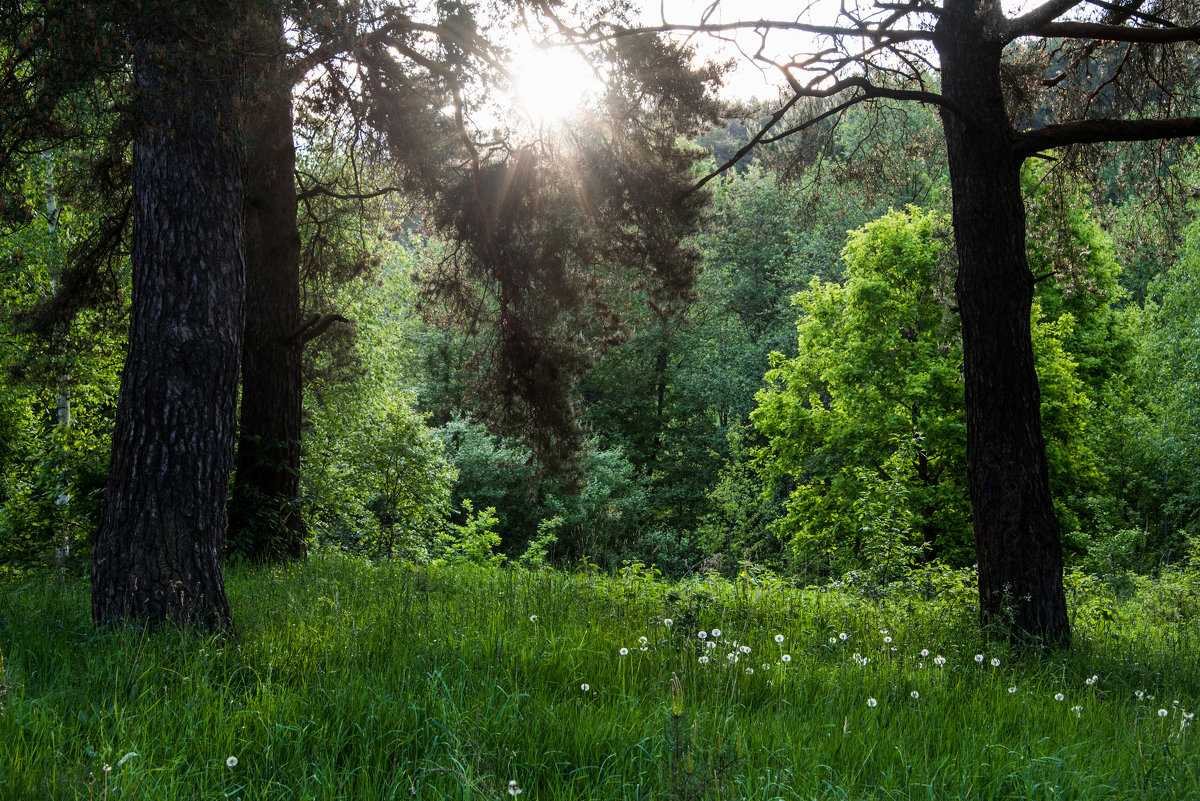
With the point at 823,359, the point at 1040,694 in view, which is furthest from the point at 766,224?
the point at 1040,694

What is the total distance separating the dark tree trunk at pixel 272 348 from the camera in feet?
26.1

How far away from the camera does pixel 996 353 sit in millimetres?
5605

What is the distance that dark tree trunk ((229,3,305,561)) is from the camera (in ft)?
26.1

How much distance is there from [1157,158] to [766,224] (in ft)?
75.2

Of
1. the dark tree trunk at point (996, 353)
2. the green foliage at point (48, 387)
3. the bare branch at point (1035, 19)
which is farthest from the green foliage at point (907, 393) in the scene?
the green foliage at point (48, 387)

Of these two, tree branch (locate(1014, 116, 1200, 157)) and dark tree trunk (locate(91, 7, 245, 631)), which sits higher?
tree branch (locate(1014, 116, 1200, 157))

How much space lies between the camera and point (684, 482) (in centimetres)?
2845

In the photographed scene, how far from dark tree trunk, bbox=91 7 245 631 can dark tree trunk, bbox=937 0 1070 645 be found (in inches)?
206

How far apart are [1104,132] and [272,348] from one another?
26.7 ft

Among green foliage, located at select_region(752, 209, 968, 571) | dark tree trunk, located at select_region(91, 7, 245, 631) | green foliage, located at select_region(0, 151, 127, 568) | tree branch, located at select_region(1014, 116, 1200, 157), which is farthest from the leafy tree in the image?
green foliage, located at select_region(752, 209, 968, 571)

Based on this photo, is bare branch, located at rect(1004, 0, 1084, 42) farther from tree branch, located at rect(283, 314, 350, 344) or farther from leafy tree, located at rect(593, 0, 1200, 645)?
tree branch, located at rect(283, 314, 350, 344)

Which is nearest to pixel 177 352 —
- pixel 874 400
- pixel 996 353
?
pixel 996 353

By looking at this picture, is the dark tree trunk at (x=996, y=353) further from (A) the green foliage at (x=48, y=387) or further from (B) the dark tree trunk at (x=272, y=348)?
(A) the green foliage at (x=48, y=387)

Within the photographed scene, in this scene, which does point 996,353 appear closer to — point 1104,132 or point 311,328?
point 1104,132
